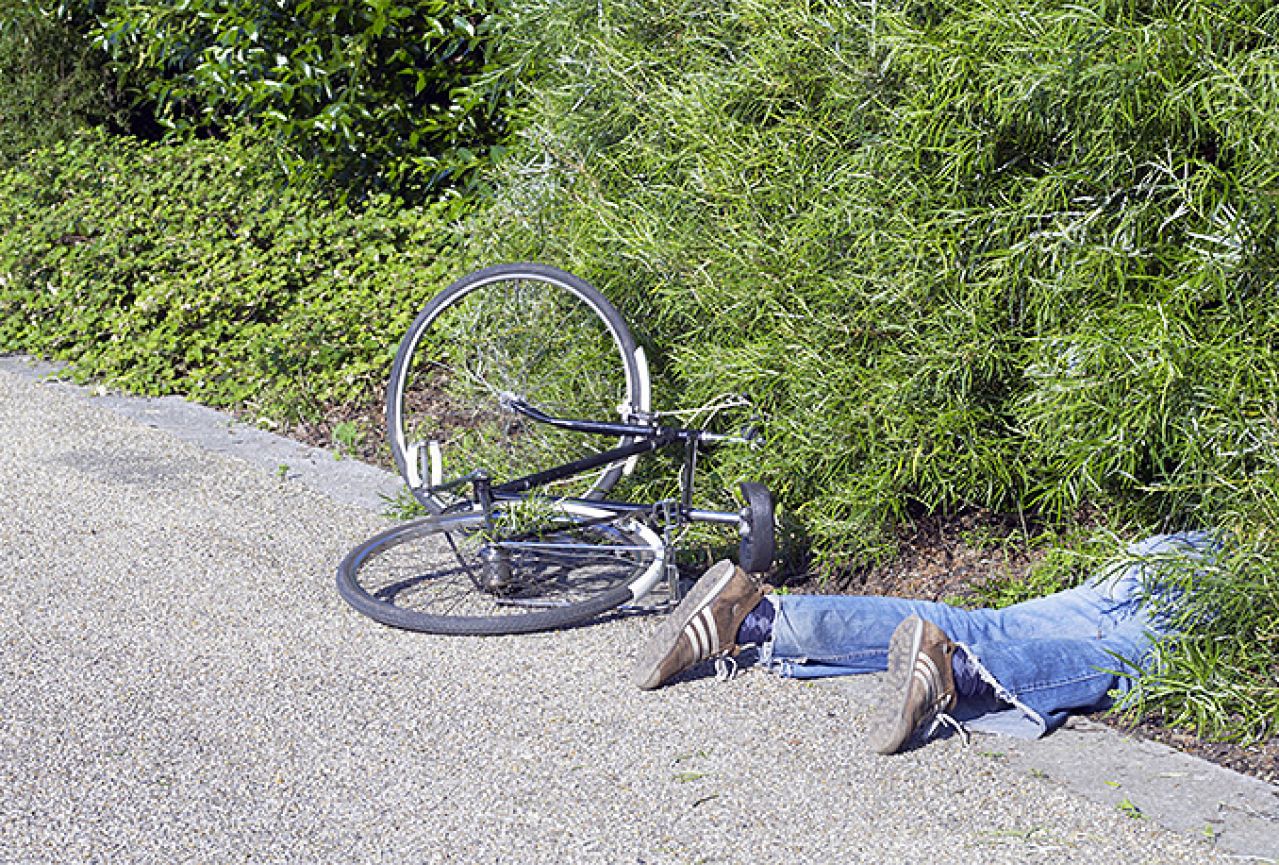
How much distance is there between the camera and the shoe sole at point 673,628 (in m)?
3.82

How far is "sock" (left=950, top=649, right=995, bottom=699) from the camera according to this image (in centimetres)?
356

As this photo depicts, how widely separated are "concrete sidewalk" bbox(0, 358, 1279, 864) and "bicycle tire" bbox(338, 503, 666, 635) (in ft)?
0.23

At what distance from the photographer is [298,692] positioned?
3.89 meters

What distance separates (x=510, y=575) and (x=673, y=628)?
2.65 feet

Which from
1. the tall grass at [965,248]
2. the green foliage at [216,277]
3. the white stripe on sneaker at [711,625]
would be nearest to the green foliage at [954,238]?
the tall grass at [965,248]

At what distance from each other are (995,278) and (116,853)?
2628 millimetres

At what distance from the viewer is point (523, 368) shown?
17.6 feet

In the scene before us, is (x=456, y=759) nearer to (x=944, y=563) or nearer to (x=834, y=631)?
(x=834, y=631)

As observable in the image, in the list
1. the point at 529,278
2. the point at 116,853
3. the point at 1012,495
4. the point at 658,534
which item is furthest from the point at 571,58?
the point at 116,853

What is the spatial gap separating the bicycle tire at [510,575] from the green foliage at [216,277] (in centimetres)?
206

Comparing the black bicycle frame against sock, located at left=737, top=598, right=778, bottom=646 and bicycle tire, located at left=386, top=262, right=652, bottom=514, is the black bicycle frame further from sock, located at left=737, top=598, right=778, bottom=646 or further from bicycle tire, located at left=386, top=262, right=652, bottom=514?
sock, located at left=737, top=598, right=778, bottom=646

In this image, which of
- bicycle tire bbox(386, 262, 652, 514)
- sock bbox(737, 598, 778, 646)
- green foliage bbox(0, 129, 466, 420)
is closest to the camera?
sock bbox(737, 598, 778, 646)

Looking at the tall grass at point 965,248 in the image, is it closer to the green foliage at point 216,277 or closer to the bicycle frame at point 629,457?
the bicycle frame at point 629,457

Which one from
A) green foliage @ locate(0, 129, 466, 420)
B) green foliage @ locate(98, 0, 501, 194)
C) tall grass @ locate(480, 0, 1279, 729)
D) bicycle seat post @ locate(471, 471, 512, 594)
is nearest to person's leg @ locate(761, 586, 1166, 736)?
tall grass @ locate(480, 0, 1279, 729)
